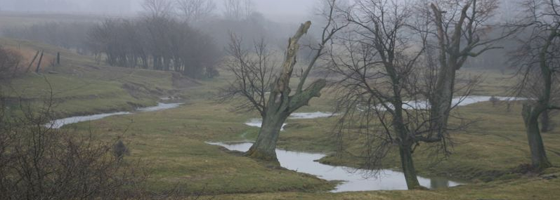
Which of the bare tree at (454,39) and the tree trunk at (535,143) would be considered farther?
the bare tree at (454,39)

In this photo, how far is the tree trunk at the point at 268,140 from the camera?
122 ft

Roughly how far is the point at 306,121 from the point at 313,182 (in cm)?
3107

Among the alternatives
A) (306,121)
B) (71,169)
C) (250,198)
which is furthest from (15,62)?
(71,169)

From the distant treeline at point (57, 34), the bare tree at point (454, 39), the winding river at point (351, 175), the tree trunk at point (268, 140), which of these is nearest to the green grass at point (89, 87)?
the tree trunk at point (268, 140)

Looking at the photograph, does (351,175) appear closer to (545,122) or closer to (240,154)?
(240,154)

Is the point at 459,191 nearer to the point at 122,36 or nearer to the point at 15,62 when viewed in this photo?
the point at 15,62

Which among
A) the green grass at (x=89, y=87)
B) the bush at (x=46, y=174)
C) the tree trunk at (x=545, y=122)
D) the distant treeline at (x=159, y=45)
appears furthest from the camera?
the distant treeline at (x=159, y=45)

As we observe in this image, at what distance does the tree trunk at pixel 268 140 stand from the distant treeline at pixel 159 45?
8350cm

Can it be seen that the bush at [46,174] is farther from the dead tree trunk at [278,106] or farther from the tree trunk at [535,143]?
the tree trunk at [535,143]

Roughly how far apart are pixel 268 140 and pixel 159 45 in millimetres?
87629

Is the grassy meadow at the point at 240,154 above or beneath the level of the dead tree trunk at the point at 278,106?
beneath

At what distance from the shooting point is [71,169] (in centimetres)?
1150

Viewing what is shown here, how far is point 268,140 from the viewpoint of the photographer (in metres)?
37.5

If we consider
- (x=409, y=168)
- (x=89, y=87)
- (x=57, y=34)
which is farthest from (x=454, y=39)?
(x=57, y=34)
